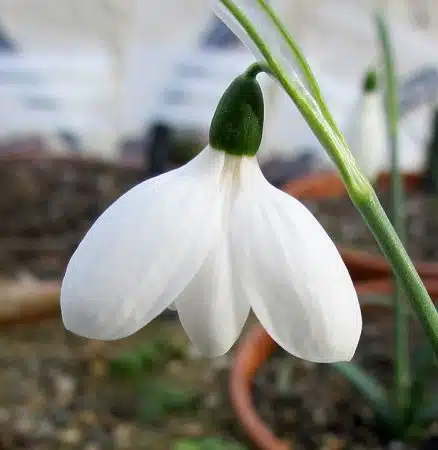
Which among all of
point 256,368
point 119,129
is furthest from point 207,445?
point 119,129

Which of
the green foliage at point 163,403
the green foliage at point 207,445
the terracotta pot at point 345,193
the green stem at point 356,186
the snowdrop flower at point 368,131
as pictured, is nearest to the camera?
the green stem at point 356,186

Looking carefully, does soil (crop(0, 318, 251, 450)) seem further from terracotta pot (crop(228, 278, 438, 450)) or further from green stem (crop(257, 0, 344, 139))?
green stem (crop(257, 0, 344, 139))

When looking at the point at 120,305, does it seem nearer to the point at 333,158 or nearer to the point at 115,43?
the point at 333,158

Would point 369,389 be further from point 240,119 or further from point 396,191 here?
point 240,119

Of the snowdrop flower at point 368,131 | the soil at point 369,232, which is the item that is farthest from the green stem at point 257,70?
the soil at point 369,232

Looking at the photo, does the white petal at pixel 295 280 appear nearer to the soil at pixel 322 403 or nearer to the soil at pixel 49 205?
the soil at pixel 322 403

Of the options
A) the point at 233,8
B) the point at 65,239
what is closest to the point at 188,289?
the point at 233,8
